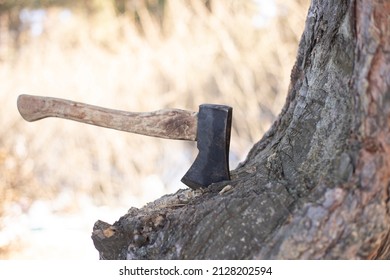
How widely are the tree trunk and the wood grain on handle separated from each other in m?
0.20

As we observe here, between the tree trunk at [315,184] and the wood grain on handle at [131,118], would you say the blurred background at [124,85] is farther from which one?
the tree trunk at [315,184]

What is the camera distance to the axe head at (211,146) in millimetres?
1471

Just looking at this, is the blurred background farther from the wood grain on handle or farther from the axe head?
the axe head

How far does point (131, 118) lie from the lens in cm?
158

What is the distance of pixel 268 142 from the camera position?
5.36 ft

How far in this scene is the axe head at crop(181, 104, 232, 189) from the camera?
147 cm

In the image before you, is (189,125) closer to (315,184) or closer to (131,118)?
(131,118)

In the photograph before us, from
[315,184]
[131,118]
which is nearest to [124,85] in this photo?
[131,118]

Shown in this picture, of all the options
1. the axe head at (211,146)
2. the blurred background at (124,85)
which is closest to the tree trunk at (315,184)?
the axe head at (211,146)

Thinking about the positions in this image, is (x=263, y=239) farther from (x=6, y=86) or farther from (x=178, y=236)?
(x=6, y=86)

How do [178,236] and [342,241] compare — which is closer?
[342,241]

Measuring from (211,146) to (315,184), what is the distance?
1.34ft

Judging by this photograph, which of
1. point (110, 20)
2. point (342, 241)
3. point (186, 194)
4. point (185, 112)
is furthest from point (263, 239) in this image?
point (110, 20)

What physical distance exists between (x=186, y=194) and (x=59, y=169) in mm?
3251
